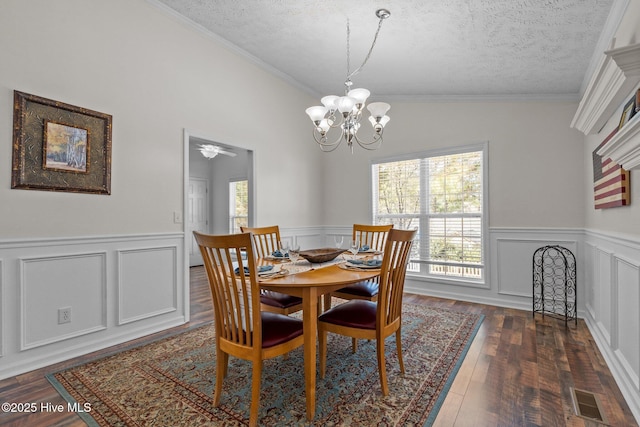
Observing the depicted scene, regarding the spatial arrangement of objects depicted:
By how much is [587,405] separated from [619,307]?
2.62 ft

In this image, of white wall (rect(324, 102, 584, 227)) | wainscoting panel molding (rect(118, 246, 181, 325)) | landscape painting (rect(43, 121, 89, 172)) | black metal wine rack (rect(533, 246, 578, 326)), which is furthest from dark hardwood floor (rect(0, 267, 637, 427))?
landscape painting (rect(43, 121, 89, 172))

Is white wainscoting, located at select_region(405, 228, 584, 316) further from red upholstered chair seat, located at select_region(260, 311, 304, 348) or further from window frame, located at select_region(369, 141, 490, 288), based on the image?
red upholstered chair seat, located at select_region(260, 311, 304, 348)

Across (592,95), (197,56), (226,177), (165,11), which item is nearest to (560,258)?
(592,95)

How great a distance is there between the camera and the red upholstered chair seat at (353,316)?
1.99 m

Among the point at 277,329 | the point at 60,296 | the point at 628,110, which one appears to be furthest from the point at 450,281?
the point at 60,296

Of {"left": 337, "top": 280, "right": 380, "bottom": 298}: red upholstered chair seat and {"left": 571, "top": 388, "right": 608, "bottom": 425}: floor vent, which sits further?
{"left": 337, "top": 280, "right": 380, "bottom": 298}: red upholstered chair seat

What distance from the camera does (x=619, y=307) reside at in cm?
223

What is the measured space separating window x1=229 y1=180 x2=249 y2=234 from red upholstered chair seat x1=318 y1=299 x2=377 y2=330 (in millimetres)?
5360

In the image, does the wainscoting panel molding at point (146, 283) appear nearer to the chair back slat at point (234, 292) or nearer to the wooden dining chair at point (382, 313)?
the chair back slat at point (234, 292)

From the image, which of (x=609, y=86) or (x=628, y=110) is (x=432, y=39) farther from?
(x=628, y=110)

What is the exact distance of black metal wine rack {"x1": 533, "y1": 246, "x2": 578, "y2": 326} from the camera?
345 cm

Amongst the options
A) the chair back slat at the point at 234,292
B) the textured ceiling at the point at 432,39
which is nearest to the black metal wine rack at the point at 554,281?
the textured ceiling at the point at 432,39

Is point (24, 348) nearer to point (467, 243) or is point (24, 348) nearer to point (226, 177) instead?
point (467, 243)

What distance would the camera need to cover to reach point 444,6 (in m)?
2.46
